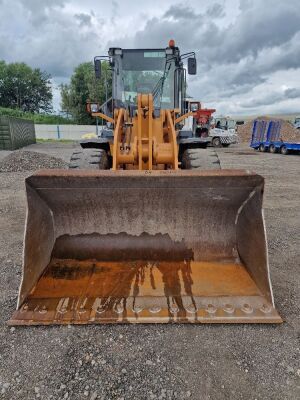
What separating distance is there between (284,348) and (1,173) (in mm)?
9906

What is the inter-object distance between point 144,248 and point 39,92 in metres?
55.5

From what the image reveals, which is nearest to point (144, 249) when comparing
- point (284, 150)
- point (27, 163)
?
point (27, 163)

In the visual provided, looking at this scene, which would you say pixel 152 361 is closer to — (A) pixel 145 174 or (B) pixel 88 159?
(A) pixel 145 174

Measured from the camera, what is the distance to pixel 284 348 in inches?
82.3

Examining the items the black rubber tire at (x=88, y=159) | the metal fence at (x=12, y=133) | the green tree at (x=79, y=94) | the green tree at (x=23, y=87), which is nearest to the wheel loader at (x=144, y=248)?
the black rubber tire at (x=88, y=159)

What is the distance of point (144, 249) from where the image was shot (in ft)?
9.52

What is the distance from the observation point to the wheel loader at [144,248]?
91.4 inches

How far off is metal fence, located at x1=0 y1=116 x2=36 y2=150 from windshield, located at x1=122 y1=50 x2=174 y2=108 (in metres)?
17.8

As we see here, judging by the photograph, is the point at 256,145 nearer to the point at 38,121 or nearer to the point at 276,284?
the point at 276,284

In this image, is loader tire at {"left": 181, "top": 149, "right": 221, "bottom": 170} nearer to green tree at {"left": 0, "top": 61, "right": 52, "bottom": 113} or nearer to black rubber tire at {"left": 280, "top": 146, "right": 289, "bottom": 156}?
black rubber tire at {"left": 280, "top": 146, "right": 289, "bottom": 156}

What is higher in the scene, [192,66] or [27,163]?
[192,66]

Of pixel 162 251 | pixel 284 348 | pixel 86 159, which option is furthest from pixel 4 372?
pixel 86 159

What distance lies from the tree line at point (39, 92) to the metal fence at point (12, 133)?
50.5 feet

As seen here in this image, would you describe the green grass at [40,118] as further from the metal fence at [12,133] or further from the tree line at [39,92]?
the metal fence at [12,133]
